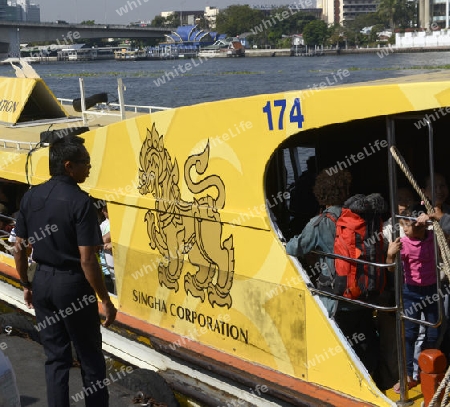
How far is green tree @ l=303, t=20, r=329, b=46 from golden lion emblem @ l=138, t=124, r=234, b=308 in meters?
126

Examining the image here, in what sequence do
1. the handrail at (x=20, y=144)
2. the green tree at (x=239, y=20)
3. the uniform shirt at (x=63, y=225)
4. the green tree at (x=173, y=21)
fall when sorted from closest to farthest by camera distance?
1. the uniform shirt at (x=63, y=225)
2. the handrail at (x=20, y=144)
3. the green tree at (x=239, y=20)
4. the green tree at (x=173, y=21)

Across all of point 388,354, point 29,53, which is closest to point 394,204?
point 388,354

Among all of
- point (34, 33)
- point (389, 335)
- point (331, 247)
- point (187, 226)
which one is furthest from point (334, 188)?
point (34, 33)

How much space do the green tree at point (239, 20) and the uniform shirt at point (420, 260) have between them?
14010 cm

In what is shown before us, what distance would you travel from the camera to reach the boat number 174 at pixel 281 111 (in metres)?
5.64

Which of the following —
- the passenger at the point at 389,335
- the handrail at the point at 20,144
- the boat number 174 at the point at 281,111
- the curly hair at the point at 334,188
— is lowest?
the passenger at the point at 389,335

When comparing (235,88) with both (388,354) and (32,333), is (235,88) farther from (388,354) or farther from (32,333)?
(388,354)

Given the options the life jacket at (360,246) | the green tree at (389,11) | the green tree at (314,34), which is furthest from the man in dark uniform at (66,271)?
the green tree at (389,11)

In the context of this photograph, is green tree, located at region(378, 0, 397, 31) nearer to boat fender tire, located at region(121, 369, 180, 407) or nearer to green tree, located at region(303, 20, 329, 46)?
green tree, located at region(303, 20, 329, 46)

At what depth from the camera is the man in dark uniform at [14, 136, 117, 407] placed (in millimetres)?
5512

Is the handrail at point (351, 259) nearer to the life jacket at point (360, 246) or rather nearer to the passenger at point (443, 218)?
the life jacket at point (360, 246)

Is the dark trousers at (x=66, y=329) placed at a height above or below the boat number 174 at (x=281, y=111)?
below

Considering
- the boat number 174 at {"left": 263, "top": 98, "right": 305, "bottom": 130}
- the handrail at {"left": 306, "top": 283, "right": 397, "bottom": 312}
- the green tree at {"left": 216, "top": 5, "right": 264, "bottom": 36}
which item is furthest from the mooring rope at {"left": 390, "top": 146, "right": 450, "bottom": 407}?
A: the green tree at {"left": 216, "top": 5, "right": 264, "bottom": 36}

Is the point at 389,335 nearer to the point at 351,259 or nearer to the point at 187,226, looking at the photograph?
the point at 351,259
